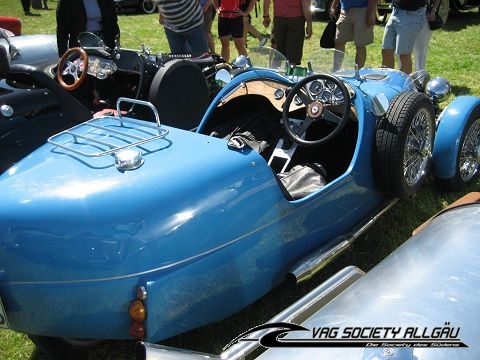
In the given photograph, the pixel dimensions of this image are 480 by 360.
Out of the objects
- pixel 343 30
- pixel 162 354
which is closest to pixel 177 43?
pixel 343 30

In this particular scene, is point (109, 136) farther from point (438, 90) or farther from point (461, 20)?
point (461, 20)

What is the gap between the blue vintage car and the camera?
2.03 metres

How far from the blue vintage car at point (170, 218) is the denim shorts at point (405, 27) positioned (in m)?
2.43

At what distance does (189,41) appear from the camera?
233 inches

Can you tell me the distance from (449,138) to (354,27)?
Answer: 2.57m

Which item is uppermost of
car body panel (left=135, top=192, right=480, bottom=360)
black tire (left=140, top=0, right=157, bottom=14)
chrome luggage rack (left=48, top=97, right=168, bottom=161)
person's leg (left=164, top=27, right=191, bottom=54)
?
black tire (left=140, top=0, right=157, bottom=14)

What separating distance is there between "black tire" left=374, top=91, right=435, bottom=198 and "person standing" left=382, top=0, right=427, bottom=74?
231cm

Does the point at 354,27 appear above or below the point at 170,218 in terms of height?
above

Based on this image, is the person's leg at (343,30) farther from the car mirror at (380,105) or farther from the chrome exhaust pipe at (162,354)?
the chrome exhaust pipe at (162,354)

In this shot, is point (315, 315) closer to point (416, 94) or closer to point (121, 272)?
point (121, 272)

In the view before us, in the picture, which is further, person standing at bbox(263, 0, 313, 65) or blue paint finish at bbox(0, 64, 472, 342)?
person standing at bbox(263, 0, 313, 65)

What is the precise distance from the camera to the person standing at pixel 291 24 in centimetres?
583

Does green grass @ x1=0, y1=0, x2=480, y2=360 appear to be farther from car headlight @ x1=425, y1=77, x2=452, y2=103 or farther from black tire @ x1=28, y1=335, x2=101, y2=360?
car headlight @ x1=425, y1=77, x2=452, y2=103

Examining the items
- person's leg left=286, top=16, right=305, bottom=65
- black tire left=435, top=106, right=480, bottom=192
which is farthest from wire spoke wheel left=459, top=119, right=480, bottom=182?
person's leg left=286, top=16, right=305, bottom=65
